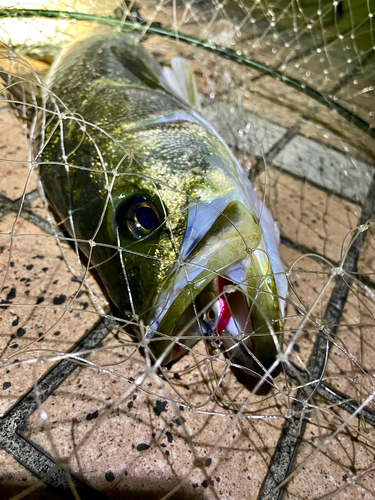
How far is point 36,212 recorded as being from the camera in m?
1.14

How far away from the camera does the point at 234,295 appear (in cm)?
83

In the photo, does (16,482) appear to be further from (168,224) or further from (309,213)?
(309,213)

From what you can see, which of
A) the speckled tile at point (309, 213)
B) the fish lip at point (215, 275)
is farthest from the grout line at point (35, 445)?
the speckled tile at point (309, 213)

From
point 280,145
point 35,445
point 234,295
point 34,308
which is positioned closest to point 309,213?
point 280,145

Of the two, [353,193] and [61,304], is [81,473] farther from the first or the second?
[353,193]

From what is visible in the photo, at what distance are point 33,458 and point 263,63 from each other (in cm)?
180

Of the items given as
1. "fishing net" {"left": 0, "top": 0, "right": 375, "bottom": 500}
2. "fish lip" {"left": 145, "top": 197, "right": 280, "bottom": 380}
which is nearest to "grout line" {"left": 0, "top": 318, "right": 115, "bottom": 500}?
"fishing net" {"left": 0, "top": 0, "right": 375, "bottom": 500}

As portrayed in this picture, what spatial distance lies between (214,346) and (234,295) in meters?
0.14

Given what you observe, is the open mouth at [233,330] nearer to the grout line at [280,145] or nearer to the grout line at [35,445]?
the grout line at [35,445]

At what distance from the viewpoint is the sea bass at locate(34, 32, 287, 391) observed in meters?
0.72

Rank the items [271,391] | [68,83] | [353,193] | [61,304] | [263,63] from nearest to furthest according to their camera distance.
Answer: [271,391] < [61,304] < [68,83] < [353,193] < [263,63]

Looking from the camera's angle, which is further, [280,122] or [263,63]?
[263,63]

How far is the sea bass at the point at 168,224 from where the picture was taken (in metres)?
0.72

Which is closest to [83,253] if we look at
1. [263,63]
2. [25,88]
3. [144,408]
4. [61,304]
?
[61,304]
